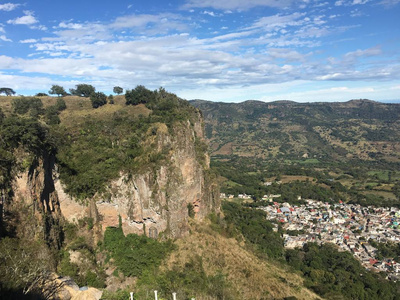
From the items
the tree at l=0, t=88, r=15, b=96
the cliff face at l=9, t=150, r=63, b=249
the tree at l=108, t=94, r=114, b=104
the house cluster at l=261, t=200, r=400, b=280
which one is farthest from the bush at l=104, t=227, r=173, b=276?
the tree at l=0, t=88, r=15, b=96

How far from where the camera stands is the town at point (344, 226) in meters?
55.2

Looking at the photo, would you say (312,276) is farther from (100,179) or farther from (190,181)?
(100,179)

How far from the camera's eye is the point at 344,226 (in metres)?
71.0

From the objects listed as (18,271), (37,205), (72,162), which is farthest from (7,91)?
(18,271)

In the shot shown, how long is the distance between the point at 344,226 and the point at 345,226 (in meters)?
0.31

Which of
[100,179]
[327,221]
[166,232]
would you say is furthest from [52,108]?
[327,221]

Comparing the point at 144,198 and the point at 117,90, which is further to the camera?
the point at 117,90

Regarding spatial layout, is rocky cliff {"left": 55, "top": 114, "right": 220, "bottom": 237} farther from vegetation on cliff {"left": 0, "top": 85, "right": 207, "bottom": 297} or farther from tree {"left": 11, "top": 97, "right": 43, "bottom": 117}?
tree {"left": 11, "top": 97, "right": 43, "bottom": 117}

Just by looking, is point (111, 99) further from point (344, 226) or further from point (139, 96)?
point (344, 226)

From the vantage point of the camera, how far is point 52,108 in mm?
38688

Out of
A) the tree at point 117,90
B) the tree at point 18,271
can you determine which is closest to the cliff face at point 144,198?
the tree at point 18,271

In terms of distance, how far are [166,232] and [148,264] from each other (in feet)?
12.0

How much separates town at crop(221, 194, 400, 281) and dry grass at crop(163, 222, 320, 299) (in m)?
28.3

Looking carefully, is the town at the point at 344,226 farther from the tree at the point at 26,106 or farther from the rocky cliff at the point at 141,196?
the tree at the point at 26,106
